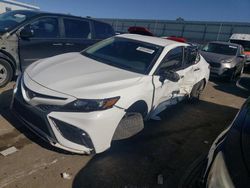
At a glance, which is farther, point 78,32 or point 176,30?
point 176,30

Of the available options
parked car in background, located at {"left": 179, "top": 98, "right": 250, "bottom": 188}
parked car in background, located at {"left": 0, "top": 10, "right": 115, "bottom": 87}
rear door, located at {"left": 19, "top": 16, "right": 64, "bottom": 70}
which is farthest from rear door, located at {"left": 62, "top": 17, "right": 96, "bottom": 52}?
parked car in background, located at {"left": 179, "top": 98, "right": 250, "bottom": 188}

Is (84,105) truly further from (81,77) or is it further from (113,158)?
(113,158)

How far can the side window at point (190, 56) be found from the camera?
5090mm

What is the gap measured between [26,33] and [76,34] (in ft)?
4.91

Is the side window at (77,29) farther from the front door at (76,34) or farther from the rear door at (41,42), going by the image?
the rear door at (41,42)

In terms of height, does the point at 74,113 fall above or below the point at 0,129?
above

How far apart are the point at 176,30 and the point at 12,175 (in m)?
28.3

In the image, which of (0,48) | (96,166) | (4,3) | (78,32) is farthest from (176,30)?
(96,166)

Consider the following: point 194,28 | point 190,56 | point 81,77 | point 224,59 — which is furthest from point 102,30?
point 194,28

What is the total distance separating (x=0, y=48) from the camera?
5.21 meters

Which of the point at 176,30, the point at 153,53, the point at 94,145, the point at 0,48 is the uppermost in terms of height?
the point at 153,53

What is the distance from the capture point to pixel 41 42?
580 centimetres

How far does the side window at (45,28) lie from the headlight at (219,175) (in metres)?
5.09

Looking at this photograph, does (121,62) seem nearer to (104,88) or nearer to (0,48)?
(104,88)
